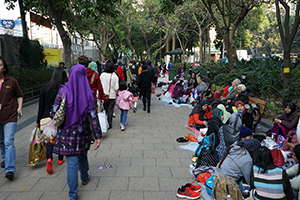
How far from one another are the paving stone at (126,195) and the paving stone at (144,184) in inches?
5.2

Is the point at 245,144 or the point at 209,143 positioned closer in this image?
the point at 245,144

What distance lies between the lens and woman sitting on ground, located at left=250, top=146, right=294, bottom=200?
3.15 metres

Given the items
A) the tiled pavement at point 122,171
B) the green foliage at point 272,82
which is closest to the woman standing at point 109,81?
the tiled pavement at point 122,171

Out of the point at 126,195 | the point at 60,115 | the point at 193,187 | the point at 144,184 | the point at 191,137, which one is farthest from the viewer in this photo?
the point at 191,137

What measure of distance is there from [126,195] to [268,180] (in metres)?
1.91

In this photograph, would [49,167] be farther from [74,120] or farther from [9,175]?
[74,120]

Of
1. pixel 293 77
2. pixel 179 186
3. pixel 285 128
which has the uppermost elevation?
pixel 293 77

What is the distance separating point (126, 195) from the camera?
3.81 m

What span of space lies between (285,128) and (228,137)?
5.33ft

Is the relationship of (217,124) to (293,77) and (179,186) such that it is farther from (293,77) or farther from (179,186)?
(293,77)

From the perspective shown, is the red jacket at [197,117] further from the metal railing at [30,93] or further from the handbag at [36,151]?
the metal railing at [30,93]

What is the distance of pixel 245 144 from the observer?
424 cm

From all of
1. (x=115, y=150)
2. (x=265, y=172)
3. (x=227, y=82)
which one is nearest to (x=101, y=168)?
(x=115, y=150)

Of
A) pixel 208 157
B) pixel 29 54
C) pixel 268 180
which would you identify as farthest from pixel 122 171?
pixel 29 54
